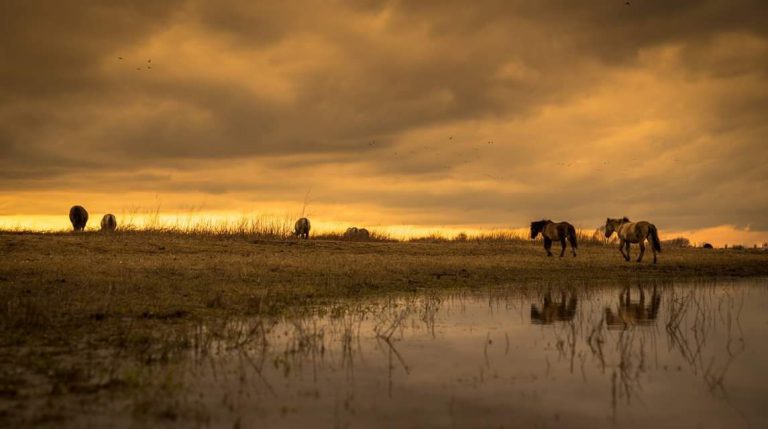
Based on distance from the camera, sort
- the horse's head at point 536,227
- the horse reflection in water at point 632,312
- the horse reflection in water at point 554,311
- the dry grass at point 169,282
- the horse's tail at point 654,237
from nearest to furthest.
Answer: the dry grass at point 169,282, the horse reflection in water at point 632,312, the horse reflection in water at point 554,311, the horse's tail at point 654,237, the horse's head at point 536,227

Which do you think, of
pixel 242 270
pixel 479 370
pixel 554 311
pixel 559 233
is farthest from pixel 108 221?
pixel 479 370

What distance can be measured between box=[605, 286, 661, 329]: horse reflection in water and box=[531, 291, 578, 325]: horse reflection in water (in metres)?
0.60

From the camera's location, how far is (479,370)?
21.5 ft

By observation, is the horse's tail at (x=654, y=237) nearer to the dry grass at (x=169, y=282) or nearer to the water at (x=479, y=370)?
the dry grass at (x=169, y=282)

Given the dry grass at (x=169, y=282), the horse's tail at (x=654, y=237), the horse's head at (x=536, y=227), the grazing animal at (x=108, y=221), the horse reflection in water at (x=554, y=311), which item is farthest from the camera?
the grazing animal at (x=108, y=221)

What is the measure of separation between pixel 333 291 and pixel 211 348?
553cm

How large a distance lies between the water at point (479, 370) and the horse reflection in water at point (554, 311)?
9cm

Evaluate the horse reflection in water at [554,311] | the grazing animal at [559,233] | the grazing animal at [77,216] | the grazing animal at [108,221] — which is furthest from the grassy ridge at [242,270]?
the grazing animal at [77,216]

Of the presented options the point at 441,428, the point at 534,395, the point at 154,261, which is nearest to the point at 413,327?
the point at 534,395

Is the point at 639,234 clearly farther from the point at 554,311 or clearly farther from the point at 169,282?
the point at 169,282

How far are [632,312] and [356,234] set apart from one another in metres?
21.0

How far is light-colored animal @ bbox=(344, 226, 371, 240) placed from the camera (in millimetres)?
30553

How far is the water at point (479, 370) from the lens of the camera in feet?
16.8

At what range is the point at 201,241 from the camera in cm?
2212
